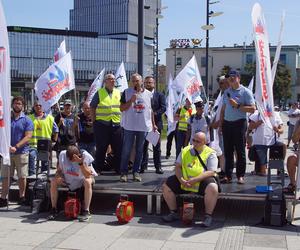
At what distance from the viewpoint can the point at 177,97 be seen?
39.5ft

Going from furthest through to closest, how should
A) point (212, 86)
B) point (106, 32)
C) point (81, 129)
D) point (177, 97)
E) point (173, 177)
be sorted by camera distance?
point (106, 32)
point (212, 86)
point (177, 97)
point (81, 129)
point (173, 177)

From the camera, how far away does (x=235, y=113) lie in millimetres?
7887

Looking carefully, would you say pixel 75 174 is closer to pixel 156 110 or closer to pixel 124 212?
pixel 124 212

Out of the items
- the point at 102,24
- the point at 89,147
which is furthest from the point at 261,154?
the point at 102,24

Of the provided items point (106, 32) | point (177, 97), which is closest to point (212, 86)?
point (106, 32)

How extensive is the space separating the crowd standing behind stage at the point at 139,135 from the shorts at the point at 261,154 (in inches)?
0.8

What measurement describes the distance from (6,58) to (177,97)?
5.82 m

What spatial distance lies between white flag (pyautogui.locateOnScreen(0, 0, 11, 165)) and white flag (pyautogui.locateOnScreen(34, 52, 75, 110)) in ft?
9.22

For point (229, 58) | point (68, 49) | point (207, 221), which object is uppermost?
point (68, 49)

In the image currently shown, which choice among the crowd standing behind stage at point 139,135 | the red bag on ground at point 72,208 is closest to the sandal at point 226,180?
the crowd standing behind stage at point 139,135

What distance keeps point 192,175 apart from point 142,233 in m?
1.17

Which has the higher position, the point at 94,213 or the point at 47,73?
the point at 47,73

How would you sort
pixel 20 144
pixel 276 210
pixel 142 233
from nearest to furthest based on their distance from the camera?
1. pixel 142 233
2. pixel 276 210
3. pixel 20 144

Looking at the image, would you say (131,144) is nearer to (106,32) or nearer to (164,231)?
(164,231)
